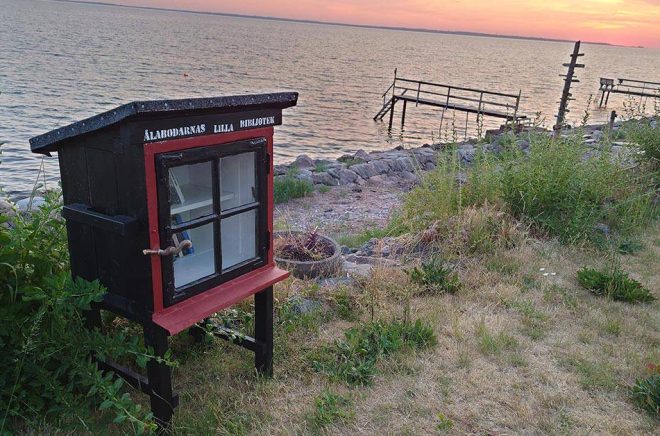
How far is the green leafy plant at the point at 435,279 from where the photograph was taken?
5.54m

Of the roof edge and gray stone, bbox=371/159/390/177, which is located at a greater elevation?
the roof edge

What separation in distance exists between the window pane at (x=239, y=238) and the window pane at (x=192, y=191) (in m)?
0.28

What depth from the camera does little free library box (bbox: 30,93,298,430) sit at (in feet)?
9.93

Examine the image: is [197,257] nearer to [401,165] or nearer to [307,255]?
[307,255]

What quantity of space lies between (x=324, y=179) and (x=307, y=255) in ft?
31.0

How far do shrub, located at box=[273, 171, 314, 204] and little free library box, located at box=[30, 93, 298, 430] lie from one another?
9.56 meters

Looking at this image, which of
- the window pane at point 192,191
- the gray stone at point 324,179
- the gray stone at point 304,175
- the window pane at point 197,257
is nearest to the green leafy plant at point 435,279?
the window pane at point 197,257

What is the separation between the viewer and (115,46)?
63469mm

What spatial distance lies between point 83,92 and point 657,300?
3011cm

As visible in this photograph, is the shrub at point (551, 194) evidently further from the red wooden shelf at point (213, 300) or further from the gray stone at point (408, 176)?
the gray stone at point (408, 176)

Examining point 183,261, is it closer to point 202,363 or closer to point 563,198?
point 202,363

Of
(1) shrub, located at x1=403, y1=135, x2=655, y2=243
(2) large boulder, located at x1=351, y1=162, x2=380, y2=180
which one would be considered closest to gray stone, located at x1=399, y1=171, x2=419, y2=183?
(2) large boulder, located at x1=351, y1=162, x2=380, y2=180

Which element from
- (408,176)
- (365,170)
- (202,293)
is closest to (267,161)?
(202,293)

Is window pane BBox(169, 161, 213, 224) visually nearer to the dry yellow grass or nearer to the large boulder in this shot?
the dry yellow grass
